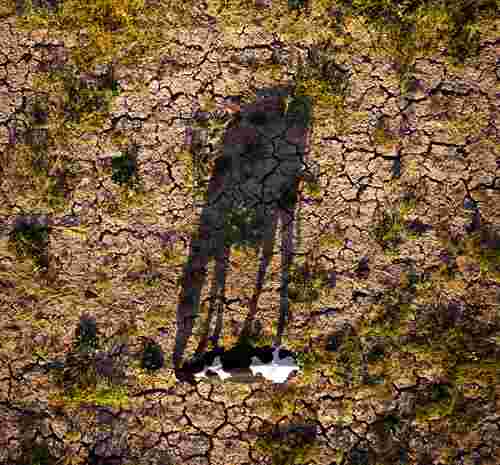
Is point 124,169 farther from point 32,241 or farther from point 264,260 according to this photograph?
point 264,260

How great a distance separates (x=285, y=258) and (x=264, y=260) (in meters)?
0.20

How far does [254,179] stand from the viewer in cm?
500

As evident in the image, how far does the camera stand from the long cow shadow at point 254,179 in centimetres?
499

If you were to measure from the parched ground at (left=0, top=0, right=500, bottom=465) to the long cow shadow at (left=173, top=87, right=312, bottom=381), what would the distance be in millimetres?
95

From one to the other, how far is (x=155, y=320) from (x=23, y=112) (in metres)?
2.33

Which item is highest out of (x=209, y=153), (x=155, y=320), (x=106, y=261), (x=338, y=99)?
(x=338, y=99)

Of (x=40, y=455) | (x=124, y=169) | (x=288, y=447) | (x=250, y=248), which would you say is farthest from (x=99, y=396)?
(x=124, y=169)

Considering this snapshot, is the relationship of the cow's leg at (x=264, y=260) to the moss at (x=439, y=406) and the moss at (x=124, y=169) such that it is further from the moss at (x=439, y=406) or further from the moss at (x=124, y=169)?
the moss at (x=439, y=406)

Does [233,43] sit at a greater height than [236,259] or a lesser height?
greater

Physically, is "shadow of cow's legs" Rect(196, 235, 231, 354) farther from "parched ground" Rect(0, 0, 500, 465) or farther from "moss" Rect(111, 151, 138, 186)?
"moss" Rect(111, 151, 138, 186)

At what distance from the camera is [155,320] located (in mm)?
5031

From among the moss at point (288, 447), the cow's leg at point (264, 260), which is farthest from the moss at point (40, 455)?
the cow's leg at point (264, 260)

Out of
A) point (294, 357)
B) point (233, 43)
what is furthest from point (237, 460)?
point (233, 43)

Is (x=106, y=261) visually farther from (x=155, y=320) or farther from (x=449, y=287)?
(x=449, y=287)
